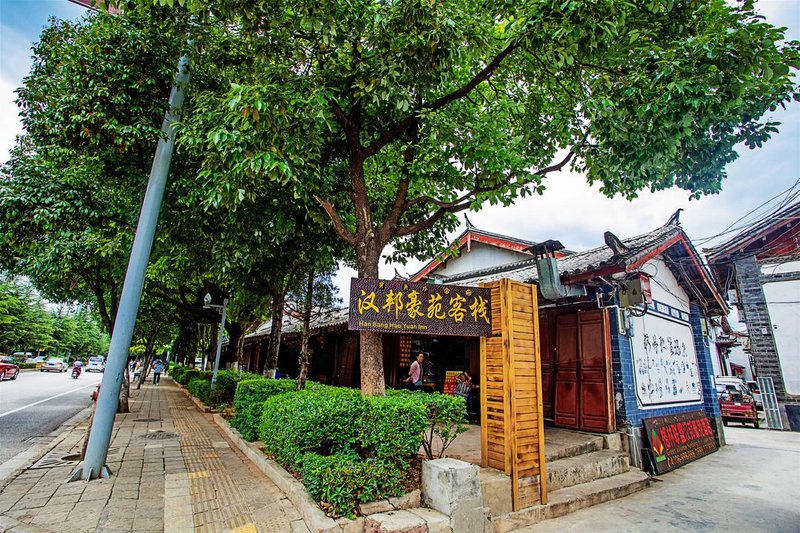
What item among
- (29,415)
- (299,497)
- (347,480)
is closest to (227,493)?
(299,497)

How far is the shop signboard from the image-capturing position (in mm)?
7977

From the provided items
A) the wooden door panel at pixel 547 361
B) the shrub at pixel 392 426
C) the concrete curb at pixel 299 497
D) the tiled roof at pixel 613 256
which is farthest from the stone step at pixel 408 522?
A: the wooden door panel at pixel 547 361

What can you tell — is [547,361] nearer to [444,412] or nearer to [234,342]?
[444,412]

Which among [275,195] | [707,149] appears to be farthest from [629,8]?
[275,195]

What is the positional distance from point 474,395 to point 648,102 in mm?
8043

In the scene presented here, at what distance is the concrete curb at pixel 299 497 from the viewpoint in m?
3.87

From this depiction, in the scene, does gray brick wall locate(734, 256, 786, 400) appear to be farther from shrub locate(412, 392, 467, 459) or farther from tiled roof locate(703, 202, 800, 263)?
shrub locate(412, 392, 467, 459)

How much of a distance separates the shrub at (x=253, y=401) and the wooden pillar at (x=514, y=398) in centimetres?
434

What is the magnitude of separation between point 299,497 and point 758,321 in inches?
702

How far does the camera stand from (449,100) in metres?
6.00

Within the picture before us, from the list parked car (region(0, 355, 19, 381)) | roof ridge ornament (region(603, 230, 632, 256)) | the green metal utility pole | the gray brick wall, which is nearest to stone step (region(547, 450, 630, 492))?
roof ridge ornament (region(603, 230, 632, 256))

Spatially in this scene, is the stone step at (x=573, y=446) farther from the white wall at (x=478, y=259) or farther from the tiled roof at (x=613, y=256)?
the white wall at (x=478, y=259)

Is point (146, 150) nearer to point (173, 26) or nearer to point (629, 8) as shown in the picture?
point (173, 26)

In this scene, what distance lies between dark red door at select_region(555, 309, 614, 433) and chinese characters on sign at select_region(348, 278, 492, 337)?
13.5 ft
